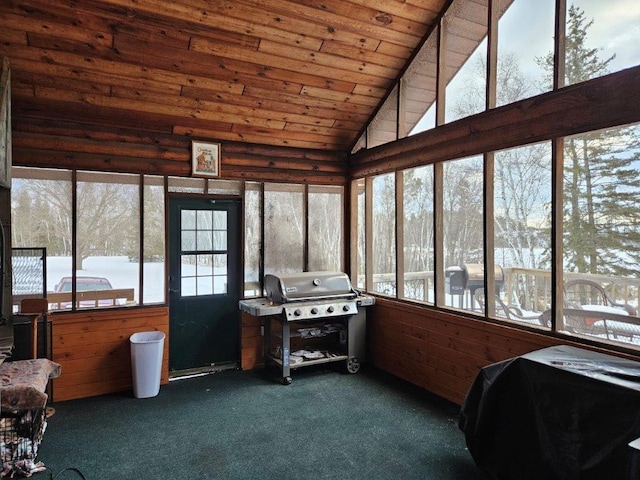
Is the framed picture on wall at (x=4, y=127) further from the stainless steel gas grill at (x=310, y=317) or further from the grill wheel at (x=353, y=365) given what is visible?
the grill wheel at (x=353, y=365)

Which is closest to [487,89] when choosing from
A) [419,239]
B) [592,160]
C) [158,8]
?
[592,160]

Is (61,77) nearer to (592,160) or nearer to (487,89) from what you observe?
(487,89)

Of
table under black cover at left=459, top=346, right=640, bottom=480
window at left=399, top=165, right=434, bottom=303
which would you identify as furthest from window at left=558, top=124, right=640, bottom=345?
window at left=399, top=165, right=434, bottom=303

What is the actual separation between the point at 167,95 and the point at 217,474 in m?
3.13

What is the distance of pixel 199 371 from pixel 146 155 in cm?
229

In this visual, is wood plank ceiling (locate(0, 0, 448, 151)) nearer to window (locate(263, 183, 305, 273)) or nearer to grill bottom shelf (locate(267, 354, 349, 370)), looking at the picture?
window (locate(263, 183, 305, 273))

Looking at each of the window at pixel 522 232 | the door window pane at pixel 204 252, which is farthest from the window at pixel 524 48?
the door window pane at pixel 204 252

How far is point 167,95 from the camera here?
372 cm

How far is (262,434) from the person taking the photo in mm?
3027

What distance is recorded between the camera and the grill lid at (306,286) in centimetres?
407

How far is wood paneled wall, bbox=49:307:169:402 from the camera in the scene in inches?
143

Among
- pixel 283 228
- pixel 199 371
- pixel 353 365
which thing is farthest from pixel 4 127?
pixel 353 365

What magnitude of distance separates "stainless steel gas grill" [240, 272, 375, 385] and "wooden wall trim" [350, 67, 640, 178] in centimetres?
147

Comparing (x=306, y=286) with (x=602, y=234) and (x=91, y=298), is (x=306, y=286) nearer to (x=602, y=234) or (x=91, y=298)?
(x=91, y=298)
